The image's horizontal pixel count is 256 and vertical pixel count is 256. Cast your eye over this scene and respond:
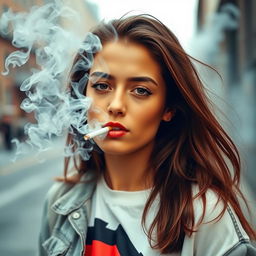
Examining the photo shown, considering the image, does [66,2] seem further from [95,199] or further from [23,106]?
[95,199]

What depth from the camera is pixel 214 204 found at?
1435mm

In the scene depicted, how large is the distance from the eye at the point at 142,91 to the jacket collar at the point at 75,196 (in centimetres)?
52

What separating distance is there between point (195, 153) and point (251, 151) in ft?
21.0

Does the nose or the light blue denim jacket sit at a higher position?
the nose

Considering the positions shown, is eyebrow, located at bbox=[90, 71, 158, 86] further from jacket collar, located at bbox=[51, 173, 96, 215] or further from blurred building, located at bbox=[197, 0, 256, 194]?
blurred building, located at bbox=[197, 0, 256, 194]

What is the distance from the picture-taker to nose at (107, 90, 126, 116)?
1445 millimetres

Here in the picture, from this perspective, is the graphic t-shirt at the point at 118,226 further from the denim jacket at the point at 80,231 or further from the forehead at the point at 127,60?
the forehead at the point at 127,60

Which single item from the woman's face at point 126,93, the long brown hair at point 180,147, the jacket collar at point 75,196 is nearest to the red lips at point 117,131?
the woman's face at point 126,93

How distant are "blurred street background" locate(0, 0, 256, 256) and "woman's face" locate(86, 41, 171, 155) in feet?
0.77

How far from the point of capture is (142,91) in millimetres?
1508

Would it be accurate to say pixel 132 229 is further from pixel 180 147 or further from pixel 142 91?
pixel 142 91

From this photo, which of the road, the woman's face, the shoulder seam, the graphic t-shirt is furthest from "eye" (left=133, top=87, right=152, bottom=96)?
the road

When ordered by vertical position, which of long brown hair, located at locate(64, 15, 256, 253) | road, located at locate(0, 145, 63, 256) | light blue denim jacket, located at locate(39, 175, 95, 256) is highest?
long brown hair, located at locate(64, 15, 256, 253)

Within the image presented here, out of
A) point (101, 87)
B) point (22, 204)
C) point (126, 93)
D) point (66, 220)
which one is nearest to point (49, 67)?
point (101, 87)
